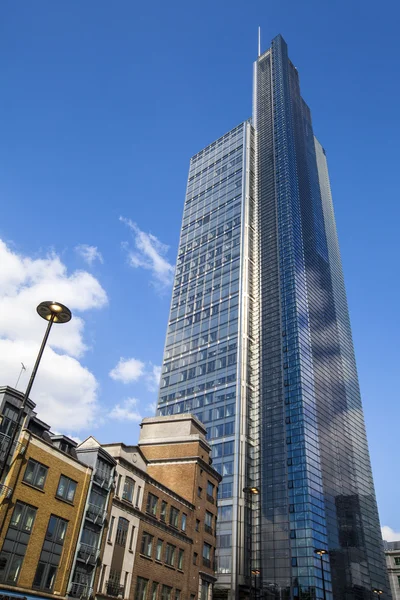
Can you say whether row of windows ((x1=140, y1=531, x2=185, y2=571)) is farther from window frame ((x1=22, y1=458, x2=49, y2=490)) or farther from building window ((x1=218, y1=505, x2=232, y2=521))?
building window ((x1=218, y1=505, x2=232, y2=521))

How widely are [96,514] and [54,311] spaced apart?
2382 cm

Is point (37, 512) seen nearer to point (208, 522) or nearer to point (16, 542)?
point (16, 542)

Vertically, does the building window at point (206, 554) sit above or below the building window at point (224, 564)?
below

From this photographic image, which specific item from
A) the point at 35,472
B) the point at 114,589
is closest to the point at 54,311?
the point at 35,472

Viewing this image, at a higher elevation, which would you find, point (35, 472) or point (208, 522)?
point (208, 522)

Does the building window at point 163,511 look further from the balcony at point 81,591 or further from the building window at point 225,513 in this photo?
the building window at point 225,513

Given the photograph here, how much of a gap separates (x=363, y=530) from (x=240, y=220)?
A: 78.7 meters

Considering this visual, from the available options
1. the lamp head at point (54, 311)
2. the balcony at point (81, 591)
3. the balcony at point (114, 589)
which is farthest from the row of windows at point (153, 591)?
the lamp head at point (54, 311)

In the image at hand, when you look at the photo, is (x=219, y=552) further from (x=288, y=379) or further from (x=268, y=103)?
(x=268, y=103)

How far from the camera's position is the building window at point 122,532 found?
41.1 metres

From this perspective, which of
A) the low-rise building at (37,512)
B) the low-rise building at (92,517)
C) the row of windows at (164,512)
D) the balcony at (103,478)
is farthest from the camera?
the row of windows at (164,512)

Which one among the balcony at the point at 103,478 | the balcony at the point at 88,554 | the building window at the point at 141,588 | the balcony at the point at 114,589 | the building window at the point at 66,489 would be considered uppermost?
the balcony at the point at 103,478

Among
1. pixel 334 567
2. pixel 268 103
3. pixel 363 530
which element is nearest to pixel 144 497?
pixel 334 567

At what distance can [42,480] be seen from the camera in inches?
1358
